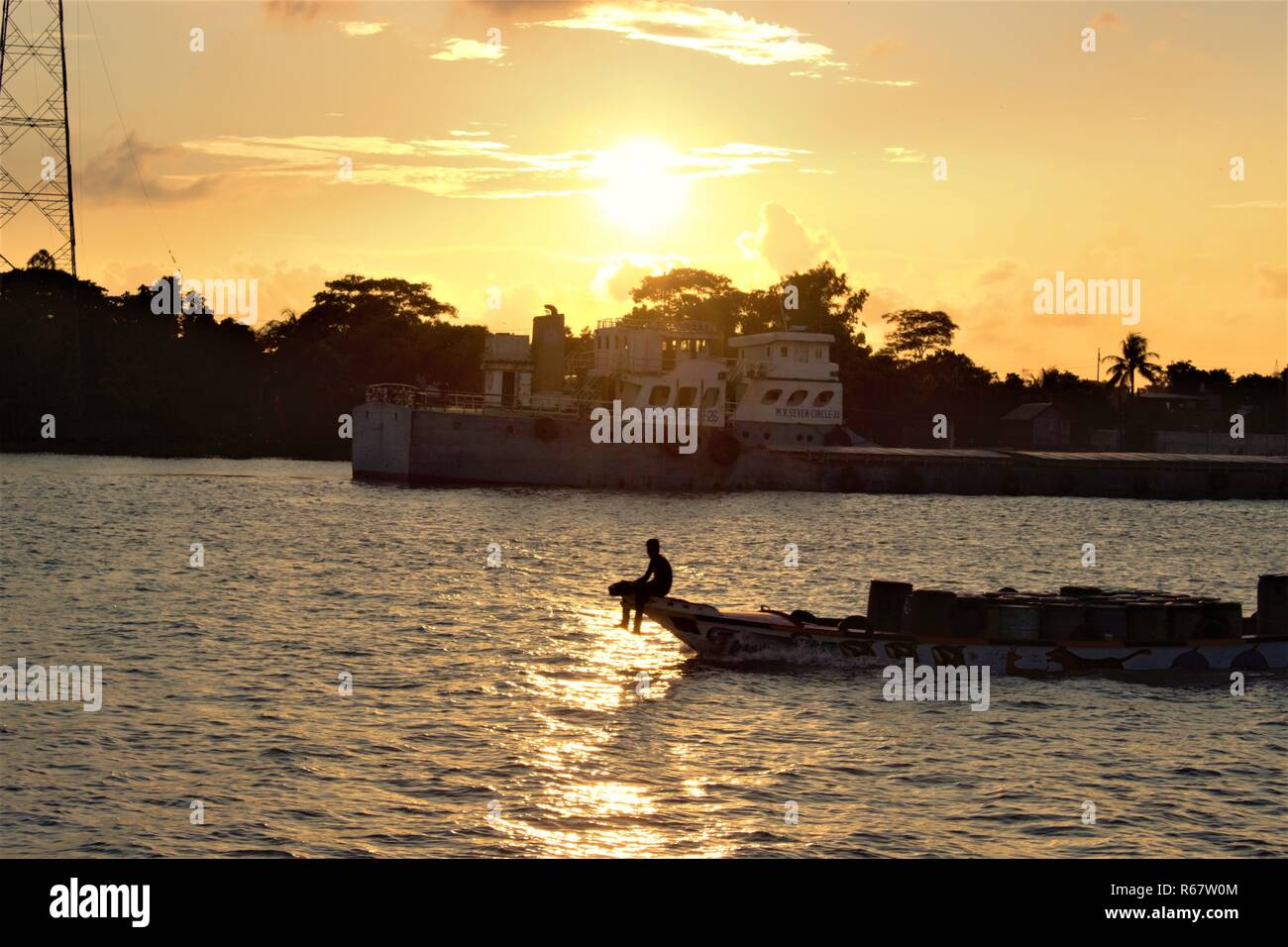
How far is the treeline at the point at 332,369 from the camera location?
397 ft

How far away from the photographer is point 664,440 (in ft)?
271

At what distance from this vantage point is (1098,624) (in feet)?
78.5

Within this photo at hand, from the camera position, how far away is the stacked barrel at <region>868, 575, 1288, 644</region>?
76.9 ft

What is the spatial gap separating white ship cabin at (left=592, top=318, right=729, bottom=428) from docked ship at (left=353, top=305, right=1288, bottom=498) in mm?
89

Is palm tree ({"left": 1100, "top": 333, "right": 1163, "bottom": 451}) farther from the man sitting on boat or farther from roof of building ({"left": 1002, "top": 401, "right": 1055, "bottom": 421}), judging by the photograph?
the man sitting on boat

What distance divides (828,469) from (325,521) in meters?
40.6

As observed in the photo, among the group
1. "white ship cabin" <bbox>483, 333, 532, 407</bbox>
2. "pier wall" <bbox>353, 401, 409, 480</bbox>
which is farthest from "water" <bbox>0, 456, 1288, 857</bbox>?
"white ship cabin" <bbox>483, 333, 532, 407</bbox>

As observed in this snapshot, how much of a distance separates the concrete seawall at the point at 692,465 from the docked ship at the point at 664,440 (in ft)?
0.27

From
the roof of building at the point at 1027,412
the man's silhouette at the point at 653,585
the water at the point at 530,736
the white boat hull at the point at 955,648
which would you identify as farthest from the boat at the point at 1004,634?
the roof of building at the point at 1027,412

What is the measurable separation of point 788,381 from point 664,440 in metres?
11.4

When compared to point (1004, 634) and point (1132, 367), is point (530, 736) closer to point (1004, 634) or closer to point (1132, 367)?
point (1004, 634)

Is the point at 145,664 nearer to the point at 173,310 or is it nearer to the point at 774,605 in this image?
the point at 774,605
